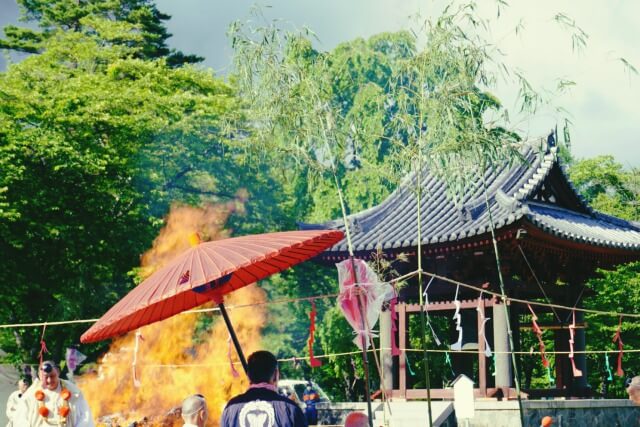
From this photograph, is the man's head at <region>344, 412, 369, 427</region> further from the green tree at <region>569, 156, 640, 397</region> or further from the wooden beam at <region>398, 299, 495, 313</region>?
the green tree at <region>569, 156, 640, 397</region>

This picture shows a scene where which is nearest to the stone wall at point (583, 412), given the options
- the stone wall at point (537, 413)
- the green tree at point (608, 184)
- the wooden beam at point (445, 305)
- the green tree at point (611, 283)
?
the stone wall at point (537, 413)

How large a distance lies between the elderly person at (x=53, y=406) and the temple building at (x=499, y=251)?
689cm

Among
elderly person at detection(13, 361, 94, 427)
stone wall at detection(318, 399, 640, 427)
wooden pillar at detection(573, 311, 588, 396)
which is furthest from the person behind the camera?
wooden pillar at detection(573, 311, 588, 396)

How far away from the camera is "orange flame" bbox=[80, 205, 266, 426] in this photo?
1917cm

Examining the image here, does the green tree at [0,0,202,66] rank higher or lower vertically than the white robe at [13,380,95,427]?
higher

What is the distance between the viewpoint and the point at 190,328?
2020 centimetres

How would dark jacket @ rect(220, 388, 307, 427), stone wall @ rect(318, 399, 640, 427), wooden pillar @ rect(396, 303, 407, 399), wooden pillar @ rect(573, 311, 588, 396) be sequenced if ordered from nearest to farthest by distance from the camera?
dark jacket @ rect(220, 388, 307, 427)
stone wall @ rect(318, 399, 640, 427)
wooden pillar @ rect(396, 303, 407, 399)
wooden pillar @ rect(573, 311, 588, 396)

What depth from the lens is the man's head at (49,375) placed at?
22.8 feet

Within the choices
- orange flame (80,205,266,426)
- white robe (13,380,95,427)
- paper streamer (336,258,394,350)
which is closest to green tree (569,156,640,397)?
orange flame (80,205,266,426)

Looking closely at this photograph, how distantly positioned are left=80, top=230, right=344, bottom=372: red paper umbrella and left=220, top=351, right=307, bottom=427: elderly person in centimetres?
63

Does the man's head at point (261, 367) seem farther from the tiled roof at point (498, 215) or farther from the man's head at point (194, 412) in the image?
the tiled roof at point (498, 215)

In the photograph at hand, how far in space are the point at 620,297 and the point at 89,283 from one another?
13924 mm

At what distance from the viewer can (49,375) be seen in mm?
6973

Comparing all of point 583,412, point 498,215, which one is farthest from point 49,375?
point 583,412
